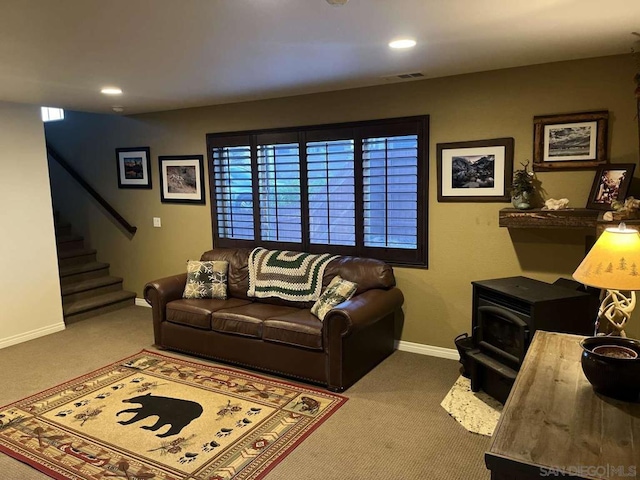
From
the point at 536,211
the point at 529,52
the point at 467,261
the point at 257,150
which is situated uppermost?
the point at 529,52

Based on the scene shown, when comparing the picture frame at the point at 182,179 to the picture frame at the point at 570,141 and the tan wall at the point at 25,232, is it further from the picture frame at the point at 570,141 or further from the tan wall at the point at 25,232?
the picture frame at the point at 570,141

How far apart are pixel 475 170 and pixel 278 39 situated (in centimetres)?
196

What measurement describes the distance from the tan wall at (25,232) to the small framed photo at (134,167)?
1053 millimetres

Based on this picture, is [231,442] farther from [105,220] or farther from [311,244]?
[105,220]

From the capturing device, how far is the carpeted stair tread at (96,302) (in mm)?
5438

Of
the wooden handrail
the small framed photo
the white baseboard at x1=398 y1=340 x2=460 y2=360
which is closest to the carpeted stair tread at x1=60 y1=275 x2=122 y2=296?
the wooden handrail

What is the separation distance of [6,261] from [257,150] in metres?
2.69

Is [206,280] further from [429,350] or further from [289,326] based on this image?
[429,350]

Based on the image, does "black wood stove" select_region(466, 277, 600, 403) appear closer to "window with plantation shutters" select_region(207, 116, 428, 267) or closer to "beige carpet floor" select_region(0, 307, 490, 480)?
"beige carpet floor" select_region(0, 307, 490, 480)

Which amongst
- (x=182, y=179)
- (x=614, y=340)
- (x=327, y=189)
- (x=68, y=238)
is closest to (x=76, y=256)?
(x=68, y=238)

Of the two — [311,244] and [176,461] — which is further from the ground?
[311,244]

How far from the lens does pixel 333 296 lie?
383 centimetres

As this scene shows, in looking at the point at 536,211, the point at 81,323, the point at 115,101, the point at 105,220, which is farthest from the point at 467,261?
the point at 105,220

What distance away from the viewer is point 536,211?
3377 mm
